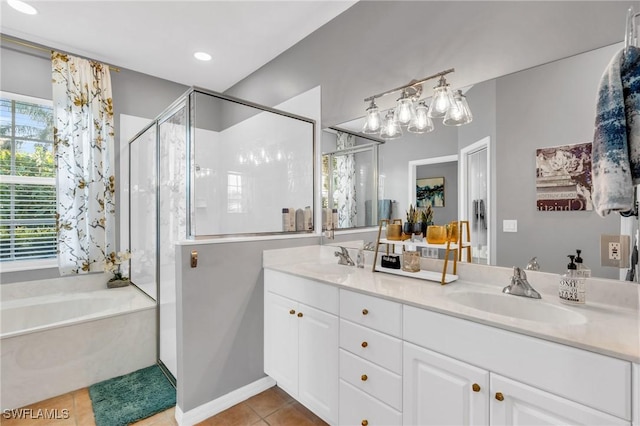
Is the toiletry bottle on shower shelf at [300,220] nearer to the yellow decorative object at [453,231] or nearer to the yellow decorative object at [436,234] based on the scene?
the yellow decorative object at [436,234]

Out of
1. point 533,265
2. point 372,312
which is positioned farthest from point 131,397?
point 533,265

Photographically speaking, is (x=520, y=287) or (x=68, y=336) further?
(x=68, y=336)

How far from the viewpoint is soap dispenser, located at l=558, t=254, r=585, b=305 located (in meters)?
1.14

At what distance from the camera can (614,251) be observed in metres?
1.14

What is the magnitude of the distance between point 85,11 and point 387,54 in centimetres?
228

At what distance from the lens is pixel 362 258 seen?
6.63ft

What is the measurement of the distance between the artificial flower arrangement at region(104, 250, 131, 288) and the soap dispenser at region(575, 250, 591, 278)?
354 cm

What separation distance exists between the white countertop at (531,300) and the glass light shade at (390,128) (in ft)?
2.64

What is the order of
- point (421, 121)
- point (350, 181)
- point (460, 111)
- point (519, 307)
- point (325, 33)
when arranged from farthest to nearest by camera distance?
point (325, 33) → point (350, 181) → point (421, 121) → point (460, 111) → point (519, 307)

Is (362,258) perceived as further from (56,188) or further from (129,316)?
(56,188)

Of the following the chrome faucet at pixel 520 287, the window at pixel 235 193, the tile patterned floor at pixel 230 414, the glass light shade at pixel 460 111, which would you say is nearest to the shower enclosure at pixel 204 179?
the window at pixel 235 193

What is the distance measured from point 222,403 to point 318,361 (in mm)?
789

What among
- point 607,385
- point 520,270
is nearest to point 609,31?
point 520,270

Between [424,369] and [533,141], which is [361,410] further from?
→ [533,141]
